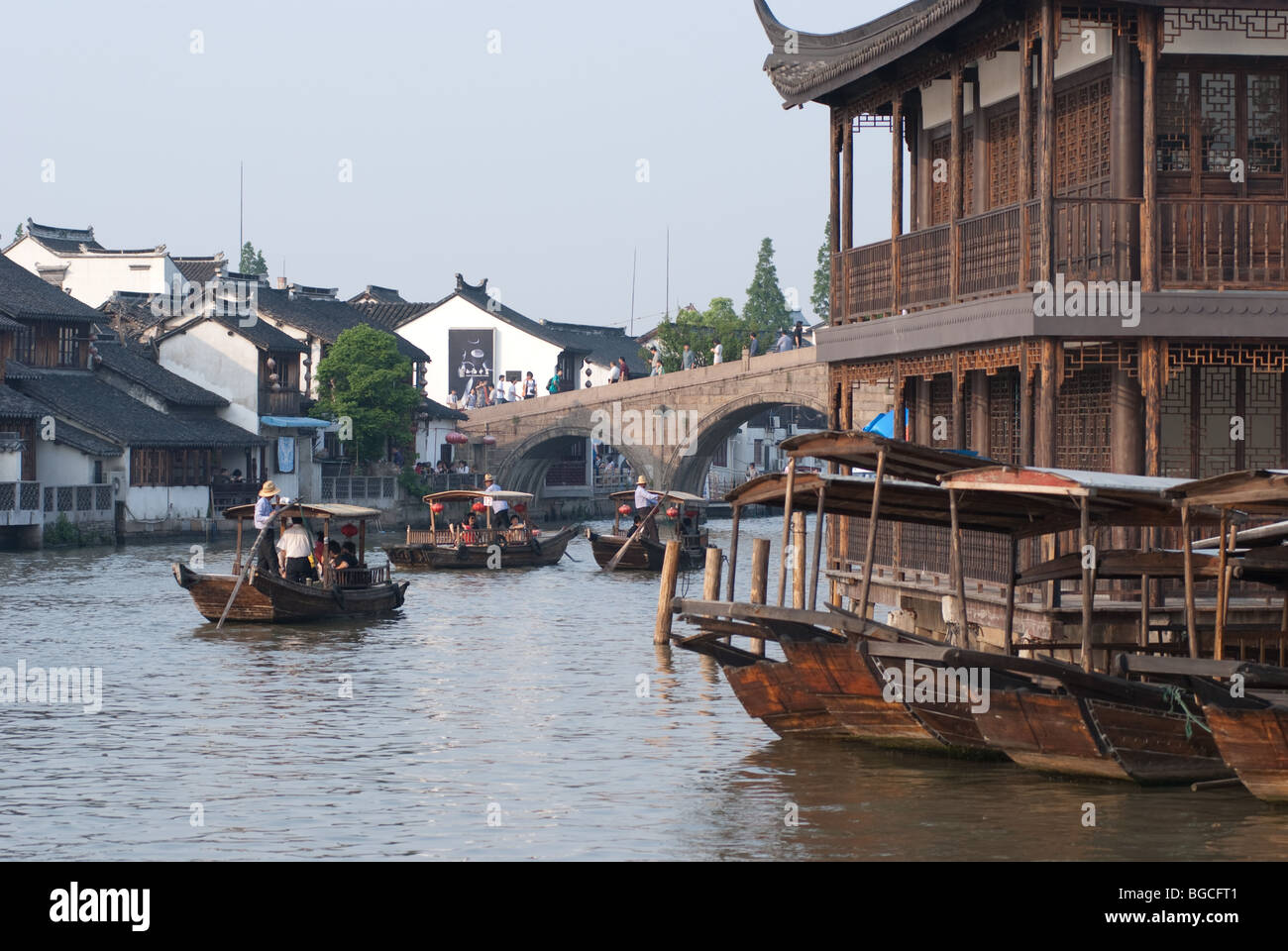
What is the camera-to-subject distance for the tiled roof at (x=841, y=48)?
59.4ft

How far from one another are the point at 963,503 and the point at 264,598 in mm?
13391

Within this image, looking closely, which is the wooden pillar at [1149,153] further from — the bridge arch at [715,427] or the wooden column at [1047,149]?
the bridge arch at [715,427]

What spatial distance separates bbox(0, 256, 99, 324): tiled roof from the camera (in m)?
48.2

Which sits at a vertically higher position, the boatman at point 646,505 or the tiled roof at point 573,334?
the tiled roof at point 573,334

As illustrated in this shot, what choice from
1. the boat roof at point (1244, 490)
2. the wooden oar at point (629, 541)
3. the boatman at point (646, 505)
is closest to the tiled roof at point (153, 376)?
the boatman at point (646, 505)

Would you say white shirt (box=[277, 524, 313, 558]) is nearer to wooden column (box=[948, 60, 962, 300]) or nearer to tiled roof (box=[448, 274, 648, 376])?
wooden column (box=[948, 60, 962, 300])

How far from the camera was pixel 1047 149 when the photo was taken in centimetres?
1617

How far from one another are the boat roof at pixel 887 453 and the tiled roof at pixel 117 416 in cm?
3469

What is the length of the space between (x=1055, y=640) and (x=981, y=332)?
2.93 metres

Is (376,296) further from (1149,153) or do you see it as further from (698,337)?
(1149,153)

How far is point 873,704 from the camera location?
14742mm

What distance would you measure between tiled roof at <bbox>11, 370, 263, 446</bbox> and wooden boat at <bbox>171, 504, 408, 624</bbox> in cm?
2010
